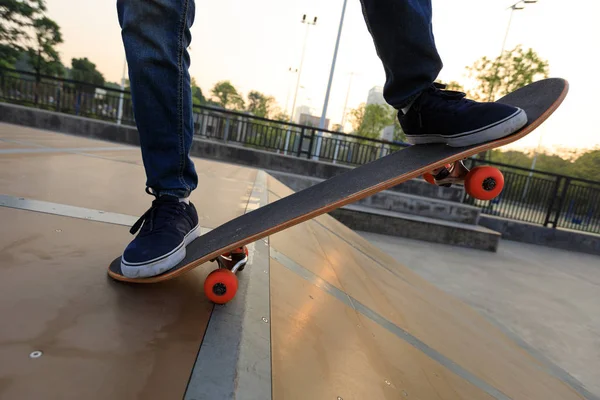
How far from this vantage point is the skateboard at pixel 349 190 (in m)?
0.91

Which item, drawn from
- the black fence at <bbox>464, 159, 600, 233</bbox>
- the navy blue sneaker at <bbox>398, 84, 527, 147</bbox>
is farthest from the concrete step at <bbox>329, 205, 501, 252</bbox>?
the navy blue sneaker at <bbox>398, 84, 527, 147</bbox>

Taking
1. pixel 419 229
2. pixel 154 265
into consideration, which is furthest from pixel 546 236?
Answer: pixel 154 265

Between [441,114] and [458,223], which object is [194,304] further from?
[458,223]

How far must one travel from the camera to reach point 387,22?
45.8 inches

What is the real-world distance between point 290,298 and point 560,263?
330 inches

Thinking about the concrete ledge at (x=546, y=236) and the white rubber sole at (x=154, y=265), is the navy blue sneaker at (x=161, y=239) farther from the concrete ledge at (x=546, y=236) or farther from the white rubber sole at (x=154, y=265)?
the concrete ledge at (x=546, y=236)

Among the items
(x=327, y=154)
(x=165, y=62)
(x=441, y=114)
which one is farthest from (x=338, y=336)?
(x=327, y=154)

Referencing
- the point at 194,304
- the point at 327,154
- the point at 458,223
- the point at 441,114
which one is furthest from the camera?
the point at 327,154

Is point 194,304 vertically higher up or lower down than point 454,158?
lower down

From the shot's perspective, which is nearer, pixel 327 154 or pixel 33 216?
pixel 33 216

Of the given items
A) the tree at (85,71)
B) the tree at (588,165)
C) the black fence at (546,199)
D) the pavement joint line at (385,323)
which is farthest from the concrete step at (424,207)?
the tree at (85,71)

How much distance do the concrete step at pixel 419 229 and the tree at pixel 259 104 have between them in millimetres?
47748

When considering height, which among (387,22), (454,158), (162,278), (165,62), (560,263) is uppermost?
(387,22)

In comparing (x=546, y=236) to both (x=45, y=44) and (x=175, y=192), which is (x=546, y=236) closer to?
(x=175, y=192)
